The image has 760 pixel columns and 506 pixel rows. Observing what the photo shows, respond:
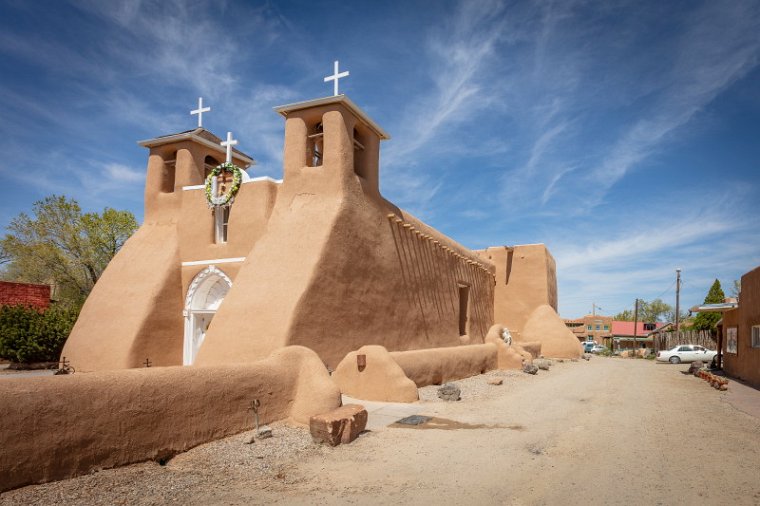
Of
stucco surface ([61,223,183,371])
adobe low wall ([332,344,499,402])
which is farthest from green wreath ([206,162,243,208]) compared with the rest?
adobe low wall ([332,344,499,402])

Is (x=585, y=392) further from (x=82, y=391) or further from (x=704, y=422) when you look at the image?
(x=82, y=391)

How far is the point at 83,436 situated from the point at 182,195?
36.2 feet

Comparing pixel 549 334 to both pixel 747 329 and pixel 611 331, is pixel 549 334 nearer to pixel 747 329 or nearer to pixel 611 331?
pixel 747 329

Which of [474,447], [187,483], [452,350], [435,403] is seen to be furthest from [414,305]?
[187,483]

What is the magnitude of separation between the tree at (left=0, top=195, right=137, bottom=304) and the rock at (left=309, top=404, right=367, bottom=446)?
24.3m

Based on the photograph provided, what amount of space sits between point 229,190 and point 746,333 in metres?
16.2

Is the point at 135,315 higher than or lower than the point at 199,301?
lower

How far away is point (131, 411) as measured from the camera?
5949 millimetres

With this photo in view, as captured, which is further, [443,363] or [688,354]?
[688,354]

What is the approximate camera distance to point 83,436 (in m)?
5.43

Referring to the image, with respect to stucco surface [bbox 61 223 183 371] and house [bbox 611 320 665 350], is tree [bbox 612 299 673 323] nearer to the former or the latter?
house [bbox 611 320 665 350]

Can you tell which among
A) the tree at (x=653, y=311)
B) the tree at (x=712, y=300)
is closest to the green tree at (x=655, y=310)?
the tree at (x=653, y=311)

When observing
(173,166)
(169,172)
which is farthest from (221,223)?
(173,166)

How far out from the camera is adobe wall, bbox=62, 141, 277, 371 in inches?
528
